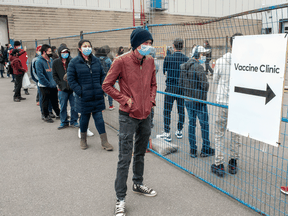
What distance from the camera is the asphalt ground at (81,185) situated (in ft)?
9.91

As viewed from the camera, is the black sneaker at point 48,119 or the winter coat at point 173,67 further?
the black sneaker at point 48,119

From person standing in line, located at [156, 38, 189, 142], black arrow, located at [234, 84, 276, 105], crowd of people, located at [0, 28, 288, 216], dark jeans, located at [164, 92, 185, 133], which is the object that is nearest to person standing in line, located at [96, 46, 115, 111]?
crowd of people, located at [0, 28, 288, 216]

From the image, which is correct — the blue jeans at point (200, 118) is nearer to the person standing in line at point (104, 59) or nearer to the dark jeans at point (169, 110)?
the dark jeans at point (169, 110)

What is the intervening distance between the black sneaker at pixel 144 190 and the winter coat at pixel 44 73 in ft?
14.1

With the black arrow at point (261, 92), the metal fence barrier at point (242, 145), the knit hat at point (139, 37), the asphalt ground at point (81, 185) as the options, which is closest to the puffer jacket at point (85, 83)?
the asphalt ground at point (81, 185)

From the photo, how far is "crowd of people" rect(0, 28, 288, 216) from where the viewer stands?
9.40 ft

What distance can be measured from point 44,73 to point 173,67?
358cm

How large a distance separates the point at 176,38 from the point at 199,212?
2.75m

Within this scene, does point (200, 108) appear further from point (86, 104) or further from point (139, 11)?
point (139, 11)

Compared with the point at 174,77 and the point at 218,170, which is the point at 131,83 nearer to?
the point at 218,170

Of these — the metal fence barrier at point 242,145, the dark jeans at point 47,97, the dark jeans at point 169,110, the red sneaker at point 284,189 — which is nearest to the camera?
the metal fence barrier at point 242,145

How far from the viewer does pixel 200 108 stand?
13.4ft

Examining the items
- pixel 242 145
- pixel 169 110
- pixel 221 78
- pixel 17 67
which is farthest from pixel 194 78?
pixel 17 67

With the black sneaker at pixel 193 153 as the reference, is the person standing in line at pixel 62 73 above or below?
above
